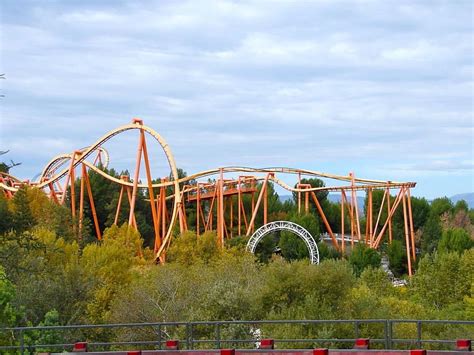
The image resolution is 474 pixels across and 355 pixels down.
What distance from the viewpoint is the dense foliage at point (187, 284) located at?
123 ft

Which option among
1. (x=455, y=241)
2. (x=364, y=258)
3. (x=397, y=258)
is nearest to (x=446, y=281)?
(x=364, y=258)

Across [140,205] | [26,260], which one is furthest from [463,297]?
[140,205]

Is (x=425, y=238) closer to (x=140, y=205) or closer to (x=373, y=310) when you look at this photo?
(x=140, y=205)

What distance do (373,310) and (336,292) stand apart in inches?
59.3

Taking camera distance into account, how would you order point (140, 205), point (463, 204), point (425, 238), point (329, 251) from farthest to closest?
point (463, 204), point (140, 205), point (425, 238), point (329, 251)

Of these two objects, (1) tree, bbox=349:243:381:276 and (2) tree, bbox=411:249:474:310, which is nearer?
(2) tree, bbox=411:249:474:310

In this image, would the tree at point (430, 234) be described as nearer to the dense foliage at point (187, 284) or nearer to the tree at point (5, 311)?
the dense foliage at point (187, 284)

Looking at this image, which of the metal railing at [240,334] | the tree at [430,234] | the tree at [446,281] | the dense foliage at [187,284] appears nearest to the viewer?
the metal railing at [240,334]

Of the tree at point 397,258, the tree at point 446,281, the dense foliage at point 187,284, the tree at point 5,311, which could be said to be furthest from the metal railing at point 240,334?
the tree at point 397,258

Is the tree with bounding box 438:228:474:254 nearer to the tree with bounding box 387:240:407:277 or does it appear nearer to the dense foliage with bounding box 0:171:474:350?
the dense foliage with bounding box 0:171:474:350

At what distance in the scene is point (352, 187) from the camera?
73.1 m

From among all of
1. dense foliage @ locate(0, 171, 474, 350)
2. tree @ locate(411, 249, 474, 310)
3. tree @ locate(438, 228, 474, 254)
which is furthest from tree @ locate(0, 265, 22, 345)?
tree @ locate(438, 228, 474, 254)

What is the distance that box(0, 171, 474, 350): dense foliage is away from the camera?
123 ft

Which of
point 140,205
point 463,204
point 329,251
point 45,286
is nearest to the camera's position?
point 45,286
